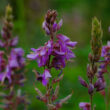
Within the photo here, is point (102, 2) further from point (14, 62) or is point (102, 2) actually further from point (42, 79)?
point (42, 79)

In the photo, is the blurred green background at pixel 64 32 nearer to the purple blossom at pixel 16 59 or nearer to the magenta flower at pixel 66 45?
the purple blossom at pixel 16 59

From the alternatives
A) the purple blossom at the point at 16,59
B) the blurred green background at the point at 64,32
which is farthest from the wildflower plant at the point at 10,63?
the blurred green background at the point at 64,32

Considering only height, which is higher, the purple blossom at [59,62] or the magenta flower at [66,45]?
the magenta flower at [66,45]

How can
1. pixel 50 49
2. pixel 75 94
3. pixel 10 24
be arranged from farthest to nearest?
pixel 75 94
pixel 10 24
pixel 50 49

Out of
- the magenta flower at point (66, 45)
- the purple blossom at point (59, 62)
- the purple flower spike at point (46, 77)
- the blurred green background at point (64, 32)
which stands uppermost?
the blurred green background at point (64, 32)

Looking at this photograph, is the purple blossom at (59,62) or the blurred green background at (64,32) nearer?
the purple blossom at (59,62)

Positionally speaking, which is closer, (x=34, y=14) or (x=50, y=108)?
(x=50, y=108)

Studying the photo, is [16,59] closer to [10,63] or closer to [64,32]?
[10,63]

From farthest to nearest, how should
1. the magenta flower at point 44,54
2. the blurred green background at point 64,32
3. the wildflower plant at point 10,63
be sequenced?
the blurred green background at point 64,32
the wildflower plant at point 10,63
the magenta flower at point 44,54

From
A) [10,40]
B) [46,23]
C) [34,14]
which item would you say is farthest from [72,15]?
[46,23]
